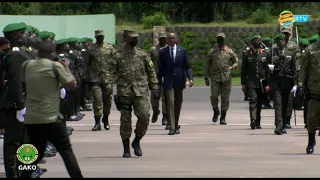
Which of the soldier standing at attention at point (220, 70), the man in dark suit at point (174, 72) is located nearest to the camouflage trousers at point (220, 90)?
the soldier standing at attention at point (220, 70)

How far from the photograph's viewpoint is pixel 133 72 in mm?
16188

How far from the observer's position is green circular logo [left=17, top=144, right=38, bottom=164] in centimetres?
1223

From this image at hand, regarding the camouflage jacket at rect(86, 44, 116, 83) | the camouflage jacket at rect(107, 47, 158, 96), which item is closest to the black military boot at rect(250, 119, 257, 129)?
the camouflage jacket at rect(86, 44, 116, 83)

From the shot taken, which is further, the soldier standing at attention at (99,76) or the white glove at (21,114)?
the soldier standing at attention at (99,76)

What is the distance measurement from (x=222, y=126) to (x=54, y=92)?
10.9 meters

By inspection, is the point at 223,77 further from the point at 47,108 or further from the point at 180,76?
the point at 47,108

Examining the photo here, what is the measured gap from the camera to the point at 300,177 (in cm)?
1317

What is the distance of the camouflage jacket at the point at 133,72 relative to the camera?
52.9ft

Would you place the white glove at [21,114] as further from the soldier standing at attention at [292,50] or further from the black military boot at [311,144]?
the soldier standing at attention at [292,50]

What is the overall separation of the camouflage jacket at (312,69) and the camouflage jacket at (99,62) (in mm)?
5855

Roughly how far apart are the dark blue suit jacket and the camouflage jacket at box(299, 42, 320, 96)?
4409mm

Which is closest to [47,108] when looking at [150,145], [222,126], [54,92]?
[54,92]

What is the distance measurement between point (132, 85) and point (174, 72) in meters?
4.61

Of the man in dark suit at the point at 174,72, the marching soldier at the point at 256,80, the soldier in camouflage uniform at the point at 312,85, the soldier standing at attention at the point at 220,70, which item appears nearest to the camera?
the soldier in camouflage uniform at the point at 312,85
